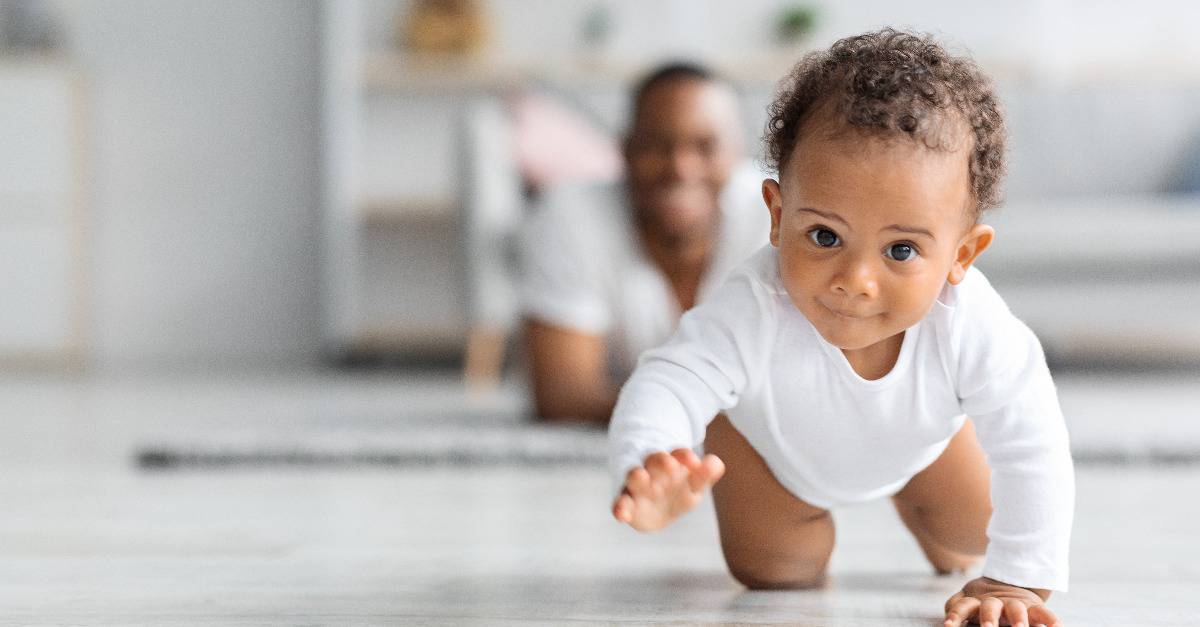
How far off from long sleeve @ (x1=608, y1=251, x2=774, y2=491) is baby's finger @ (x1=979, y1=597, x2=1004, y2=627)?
20cm

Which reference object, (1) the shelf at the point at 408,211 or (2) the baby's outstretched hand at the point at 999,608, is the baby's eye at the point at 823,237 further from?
(1) the shelf at the point at 408,211

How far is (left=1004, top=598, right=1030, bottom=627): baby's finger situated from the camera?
82cm

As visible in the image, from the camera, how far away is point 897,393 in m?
0.88

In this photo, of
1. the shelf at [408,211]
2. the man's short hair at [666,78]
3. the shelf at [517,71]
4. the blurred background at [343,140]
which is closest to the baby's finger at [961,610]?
the man's short hair at [666,78]

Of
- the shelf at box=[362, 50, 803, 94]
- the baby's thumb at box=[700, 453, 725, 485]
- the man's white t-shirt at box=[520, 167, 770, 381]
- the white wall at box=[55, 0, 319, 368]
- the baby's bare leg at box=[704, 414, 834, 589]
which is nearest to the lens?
the baby's thumb at box=[700, 453, 725, 485]

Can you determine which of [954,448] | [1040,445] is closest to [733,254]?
[954,448]

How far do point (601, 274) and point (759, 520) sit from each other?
995mm

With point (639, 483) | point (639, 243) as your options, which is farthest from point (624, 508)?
point (639, 243)

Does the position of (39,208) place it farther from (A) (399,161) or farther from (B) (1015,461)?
(B) (1015,461)

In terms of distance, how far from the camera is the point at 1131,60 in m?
4.09

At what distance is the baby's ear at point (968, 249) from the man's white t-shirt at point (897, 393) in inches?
0.9

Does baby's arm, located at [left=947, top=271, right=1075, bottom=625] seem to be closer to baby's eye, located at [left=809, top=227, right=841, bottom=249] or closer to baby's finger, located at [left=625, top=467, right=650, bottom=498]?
baby's eye, located at [left=809, top=227, right=841, bottom=249]

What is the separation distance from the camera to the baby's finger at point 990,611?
82 centimetres

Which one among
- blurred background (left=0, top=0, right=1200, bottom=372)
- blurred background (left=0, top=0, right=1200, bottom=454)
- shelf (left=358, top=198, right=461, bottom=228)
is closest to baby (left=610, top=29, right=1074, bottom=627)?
blurred background (left=0, top=0, right=1200, bottom=454)
